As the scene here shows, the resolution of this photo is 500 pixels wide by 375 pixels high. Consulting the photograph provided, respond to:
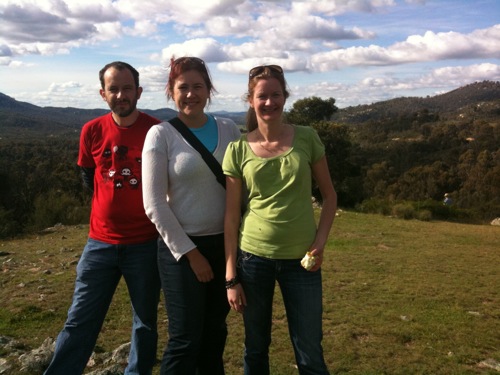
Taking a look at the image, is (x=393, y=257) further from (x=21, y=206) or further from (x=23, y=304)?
(x=21, y=206)

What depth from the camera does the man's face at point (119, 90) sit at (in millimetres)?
2441

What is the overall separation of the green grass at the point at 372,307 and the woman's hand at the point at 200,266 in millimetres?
1599

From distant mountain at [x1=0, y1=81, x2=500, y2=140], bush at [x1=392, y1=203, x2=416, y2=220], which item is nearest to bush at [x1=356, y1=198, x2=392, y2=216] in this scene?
bush at [x1=392, y1=203, x2=416, y2=220]

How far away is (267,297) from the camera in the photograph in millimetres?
2232

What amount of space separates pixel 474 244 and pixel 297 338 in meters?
8.15

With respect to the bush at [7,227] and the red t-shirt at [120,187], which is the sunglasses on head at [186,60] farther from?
the bush at [7,227]

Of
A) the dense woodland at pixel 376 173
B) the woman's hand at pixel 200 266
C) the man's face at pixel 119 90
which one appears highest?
the man's face at pixel 119 90

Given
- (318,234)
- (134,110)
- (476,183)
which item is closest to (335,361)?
(318,234)

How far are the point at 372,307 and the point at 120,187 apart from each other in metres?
3.53

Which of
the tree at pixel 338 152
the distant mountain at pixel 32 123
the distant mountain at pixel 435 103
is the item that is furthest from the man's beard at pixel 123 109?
the distant mountain at pixel 435 103

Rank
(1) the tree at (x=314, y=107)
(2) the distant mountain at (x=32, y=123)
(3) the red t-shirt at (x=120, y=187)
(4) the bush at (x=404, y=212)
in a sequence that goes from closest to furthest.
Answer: (3) the red t-shirt at (x=120, y=187)
(4) the bush at (x=404, y=212)
(1) the tree at (x=314, y=107)
(2) the distant mountain at (x=32, y=123)

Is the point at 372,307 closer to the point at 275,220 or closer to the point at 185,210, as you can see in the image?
the point at 275,220

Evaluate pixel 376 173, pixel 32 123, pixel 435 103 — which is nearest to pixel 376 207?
pixel 376 173

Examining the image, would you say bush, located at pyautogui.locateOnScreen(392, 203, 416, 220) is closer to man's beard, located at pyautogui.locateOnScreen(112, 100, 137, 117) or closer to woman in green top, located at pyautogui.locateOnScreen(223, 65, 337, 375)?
woman in green top, located at pyautogui.locateOnScreen(223, 65, 337, 375)
